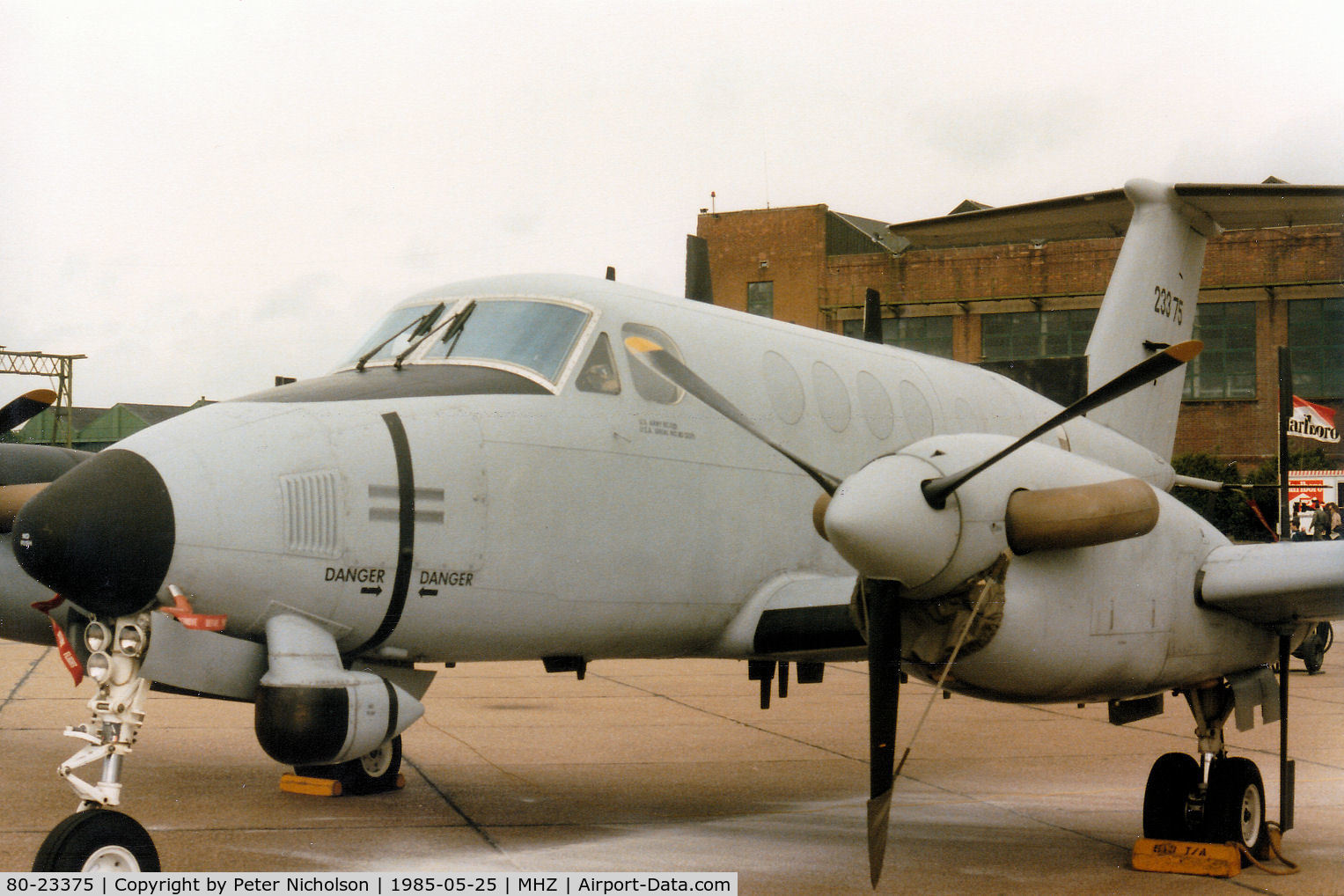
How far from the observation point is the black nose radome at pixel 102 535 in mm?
4988

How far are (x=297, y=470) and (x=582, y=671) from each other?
2481 millimetres

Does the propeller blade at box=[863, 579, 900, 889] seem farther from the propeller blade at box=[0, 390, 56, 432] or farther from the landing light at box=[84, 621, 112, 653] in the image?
the propeller blade at box=[0, 390, 56, 432]

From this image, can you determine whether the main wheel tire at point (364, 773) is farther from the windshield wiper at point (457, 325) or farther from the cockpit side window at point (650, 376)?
the cockpit side window at point (650, 376)

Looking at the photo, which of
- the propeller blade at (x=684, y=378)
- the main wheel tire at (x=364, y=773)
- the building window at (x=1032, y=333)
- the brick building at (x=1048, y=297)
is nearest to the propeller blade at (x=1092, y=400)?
the propeller blade at (x=684, y=378)

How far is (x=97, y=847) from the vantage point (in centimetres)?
482

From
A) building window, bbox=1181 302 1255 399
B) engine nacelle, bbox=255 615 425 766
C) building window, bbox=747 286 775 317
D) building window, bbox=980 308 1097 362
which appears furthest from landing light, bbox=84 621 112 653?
building window, bbox=747 286 775 317

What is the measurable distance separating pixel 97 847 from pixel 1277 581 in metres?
5.69

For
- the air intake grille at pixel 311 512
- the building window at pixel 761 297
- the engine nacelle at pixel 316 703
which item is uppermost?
the building window at pixel 761 297

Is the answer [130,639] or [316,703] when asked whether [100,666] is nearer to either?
[130,639]

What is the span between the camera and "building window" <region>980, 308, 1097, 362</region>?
43219 millimetres

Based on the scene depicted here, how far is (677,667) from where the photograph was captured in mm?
18297
